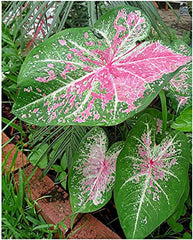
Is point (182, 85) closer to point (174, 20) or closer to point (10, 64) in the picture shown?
point (10, 64)

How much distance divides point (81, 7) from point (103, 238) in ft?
2.70

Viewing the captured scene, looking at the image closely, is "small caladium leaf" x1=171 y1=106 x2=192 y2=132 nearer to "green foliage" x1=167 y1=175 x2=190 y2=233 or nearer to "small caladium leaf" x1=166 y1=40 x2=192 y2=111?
"small caladium leaf" x1=166 y1=40 x2=192 y2=111

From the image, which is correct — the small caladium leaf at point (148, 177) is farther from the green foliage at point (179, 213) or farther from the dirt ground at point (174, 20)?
the dirt ground at point (174, 20)

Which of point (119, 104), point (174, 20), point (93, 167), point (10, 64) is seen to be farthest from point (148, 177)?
point (174, 20)

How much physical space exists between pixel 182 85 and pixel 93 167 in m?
0.36

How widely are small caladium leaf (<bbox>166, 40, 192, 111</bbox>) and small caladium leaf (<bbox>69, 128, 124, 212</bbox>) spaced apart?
0.70 feet

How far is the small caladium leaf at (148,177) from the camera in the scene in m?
0.81

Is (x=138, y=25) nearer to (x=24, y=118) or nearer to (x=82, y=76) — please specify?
(x=82, y=76)

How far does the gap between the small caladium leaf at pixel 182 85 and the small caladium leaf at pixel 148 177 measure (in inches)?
3.9

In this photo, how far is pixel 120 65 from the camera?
28.6 inches

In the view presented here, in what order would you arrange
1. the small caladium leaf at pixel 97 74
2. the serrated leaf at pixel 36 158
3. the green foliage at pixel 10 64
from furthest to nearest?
the green foliage at pixel 10 64 < the serrated leaf at pixel 36 158 < the small caladium leaf at pixel 97 74

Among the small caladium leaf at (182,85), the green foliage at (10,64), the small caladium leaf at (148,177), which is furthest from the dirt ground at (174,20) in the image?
the small caladium leaf at (148,177)

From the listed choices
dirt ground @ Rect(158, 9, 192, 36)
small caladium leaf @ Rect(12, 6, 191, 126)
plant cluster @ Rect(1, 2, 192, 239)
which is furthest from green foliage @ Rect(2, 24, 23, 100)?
dirt ground @ Rect(158, 9, 192, 36)

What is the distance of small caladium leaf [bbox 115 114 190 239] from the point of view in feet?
2.67
